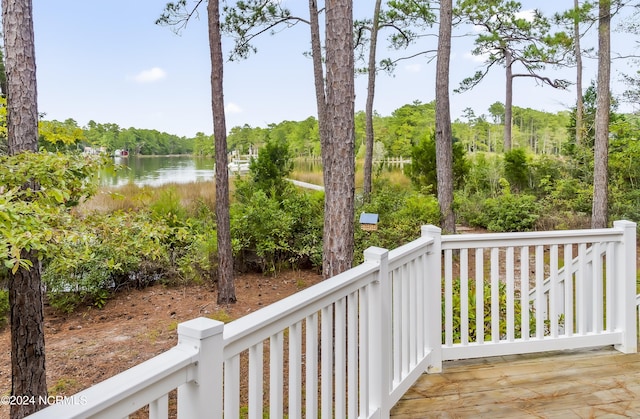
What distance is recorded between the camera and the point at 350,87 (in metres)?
3.81

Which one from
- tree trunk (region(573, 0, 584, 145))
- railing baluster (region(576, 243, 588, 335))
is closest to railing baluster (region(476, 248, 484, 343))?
railing baluster (region(576, 243, 588, 335))

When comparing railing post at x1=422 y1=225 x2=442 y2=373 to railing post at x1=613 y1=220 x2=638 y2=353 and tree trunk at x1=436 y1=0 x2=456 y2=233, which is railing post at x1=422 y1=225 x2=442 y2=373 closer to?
railing post at x1=613 y1=220 x2=638 y2=353

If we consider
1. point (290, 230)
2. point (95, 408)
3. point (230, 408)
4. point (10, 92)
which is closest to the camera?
point (95, 408)

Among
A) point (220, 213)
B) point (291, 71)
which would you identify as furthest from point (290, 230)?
point (291, 71)

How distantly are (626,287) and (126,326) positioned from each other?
554cm

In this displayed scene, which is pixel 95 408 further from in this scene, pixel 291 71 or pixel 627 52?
pixel 291 71

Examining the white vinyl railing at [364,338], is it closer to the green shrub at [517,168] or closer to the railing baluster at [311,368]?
the railing baluster at [311,368]

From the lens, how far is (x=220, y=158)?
6.60 m

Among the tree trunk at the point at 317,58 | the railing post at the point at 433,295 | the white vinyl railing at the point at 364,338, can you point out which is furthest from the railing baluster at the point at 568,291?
the tree trunk at the point at 317,58

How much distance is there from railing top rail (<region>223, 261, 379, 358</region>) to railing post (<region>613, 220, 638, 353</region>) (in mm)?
2013

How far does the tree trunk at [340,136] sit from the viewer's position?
3684 mm

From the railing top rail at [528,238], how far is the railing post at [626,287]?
0.19ft

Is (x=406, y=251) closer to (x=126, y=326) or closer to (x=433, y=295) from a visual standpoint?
(x=433, y=295)

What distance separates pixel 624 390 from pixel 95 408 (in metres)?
2.82
